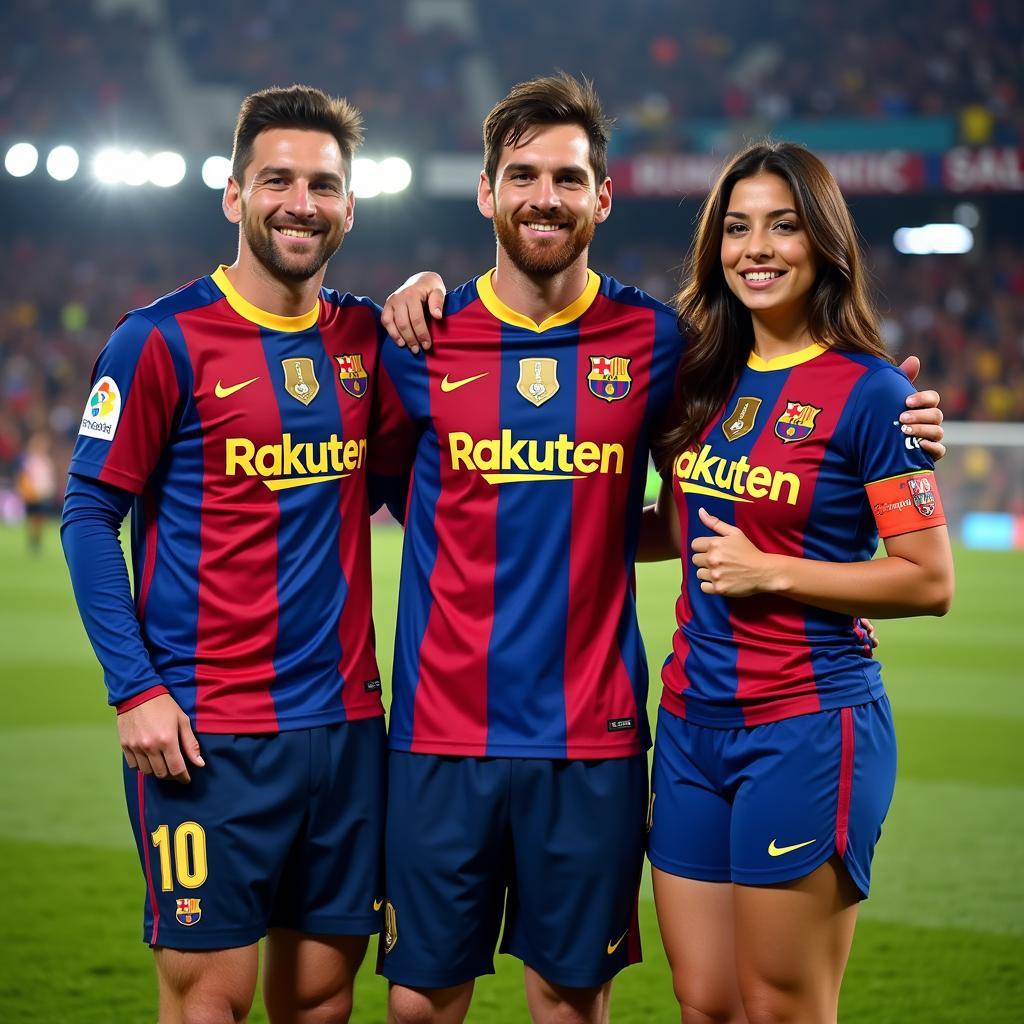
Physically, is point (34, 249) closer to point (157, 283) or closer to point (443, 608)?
point (157, 283)

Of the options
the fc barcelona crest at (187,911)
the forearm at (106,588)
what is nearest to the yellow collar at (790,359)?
the forearm at (106,588)

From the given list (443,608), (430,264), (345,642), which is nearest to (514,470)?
(443,608)

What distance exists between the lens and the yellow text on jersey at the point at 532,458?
3.14 metres

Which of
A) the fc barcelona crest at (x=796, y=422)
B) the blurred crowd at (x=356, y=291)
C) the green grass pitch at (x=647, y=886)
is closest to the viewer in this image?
the fc barcelona crest at (x=796, y=422)

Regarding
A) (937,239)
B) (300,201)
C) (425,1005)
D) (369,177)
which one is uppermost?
(369,177)

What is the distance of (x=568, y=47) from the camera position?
26141mm

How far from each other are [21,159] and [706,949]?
75.0ft

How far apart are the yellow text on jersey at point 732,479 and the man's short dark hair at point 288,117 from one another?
3.47ft

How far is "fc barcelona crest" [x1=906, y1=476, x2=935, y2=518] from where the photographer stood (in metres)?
2.88

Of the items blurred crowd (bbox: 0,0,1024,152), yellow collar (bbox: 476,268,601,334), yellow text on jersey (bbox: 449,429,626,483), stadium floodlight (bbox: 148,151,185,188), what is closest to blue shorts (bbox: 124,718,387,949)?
yellow text on jersey (bbox: 449,429,626,483)

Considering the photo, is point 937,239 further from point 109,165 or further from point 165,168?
point 109,165

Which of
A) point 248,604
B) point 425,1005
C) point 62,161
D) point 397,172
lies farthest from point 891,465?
point 62,161

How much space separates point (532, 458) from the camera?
10.3 feet

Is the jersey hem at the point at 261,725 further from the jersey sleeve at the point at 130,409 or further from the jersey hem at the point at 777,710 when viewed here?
the jersey hem at the point at 777,710
